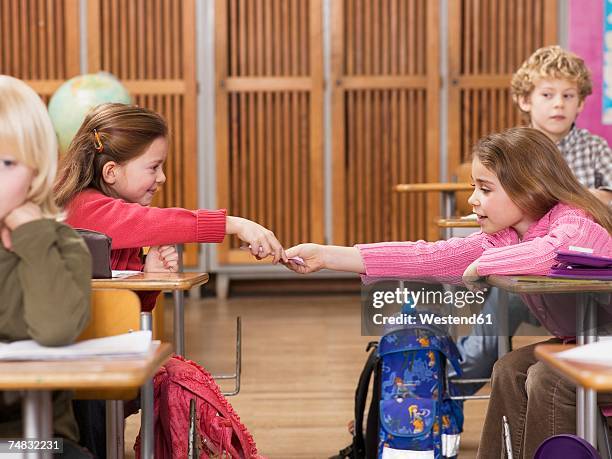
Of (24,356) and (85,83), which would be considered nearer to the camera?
(24,356)

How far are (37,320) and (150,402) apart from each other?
49cm

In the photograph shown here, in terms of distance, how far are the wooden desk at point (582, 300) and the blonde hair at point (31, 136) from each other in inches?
28.9

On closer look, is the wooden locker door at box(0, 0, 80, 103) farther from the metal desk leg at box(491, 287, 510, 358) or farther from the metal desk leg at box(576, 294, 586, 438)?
the metal desk leg at box(576, 294, 586, 438)

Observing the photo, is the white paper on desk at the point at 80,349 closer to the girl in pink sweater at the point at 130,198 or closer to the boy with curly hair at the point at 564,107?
the girl in pink sweater at the point at 130,198

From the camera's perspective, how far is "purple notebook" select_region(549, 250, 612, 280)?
1681 mm

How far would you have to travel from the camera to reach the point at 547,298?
1791 mm

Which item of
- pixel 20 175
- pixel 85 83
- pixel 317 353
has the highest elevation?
pixel 85 83

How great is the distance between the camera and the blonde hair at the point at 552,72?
10.7 feet

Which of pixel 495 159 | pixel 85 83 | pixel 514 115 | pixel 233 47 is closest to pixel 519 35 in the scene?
pixel 514 115

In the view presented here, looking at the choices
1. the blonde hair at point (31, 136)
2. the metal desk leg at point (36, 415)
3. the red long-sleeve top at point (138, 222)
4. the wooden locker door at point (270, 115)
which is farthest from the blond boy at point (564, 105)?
the wooden locker door at point (270, 115)

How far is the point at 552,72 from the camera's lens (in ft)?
10.7

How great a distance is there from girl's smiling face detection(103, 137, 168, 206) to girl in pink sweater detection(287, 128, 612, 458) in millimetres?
411

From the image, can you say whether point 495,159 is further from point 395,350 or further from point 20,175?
point 20,175

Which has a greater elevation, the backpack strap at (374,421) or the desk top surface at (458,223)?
the desk top surface at (458,223)
